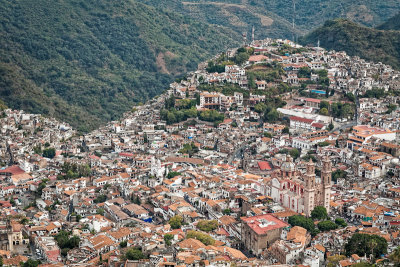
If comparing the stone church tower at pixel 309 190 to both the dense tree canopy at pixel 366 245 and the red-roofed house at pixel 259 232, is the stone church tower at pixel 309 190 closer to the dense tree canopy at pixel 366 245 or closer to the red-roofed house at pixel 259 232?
the red-roofed house at pixel 259 232

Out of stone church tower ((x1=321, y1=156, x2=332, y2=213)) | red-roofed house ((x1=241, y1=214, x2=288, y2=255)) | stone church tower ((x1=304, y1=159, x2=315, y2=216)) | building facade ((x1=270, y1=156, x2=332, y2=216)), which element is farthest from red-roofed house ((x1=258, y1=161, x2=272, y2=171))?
red-roofed house ((x1=241, y1=214, x2=288, y2=255))

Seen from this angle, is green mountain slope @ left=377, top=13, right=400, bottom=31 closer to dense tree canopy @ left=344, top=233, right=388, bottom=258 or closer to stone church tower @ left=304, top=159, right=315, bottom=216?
stone church tower @ left=304, top=159, right=315, bottom=216

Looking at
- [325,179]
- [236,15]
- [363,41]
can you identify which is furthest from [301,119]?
[236,15]

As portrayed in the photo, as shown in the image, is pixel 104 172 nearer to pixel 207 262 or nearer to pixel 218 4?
pixel 207 262

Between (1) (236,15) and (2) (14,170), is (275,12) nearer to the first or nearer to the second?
(1) (236,15)

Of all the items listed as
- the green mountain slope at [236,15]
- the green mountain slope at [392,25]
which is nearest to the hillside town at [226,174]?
the green mountain slope at [392,25]
